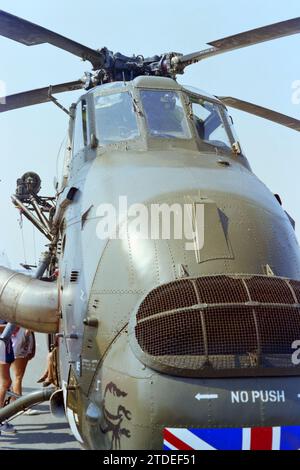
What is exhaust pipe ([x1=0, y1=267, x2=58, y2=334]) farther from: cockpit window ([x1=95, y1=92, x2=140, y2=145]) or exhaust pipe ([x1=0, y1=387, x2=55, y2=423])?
cockpit window ([x1=95, y1=92, x2=140, y2=145])

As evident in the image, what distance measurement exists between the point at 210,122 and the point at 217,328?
3.29 m

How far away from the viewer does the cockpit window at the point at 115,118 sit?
20.5 ft

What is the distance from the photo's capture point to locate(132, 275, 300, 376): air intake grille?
13.3 feet

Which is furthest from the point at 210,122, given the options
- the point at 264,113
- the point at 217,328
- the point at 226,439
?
the point at 226,439

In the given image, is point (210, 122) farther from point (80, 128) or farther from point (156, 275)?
point (156, 275)

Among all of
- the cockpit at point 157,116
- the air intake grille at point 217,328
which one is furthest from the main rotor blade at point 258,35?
the air intake grille at point 217,328

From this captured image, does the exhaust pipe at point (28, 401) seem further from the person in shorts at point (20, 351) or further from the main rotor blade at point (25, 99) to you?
the main rotor blade at point (25, 99)

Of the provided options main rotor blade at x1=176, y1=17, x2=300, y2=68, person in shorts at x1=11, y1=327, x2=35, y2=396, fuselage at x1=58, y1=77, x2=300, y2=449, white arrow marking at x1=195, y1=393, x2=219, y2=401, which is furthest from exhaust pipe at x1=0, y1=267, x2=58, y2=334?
person in shorts at x1=11, y1=327, x2=35, y2=396

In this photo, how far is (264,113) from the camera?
9195 millimetres

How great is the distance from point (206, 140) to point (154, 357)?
2.99 meters

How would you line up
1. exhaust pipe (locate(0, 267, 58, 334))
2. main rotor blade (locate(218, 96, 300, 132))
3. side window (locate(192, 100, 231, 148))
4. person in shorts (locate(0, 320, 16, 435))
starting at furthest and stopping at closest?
main rotor blade (locate(218, 96, 300, 132)), person in shorts (locate(0, 320, 16, 435)), side window (locate(192, 100, 231, 148)), exhaust pipe (locate(0, 267, 58, 334))
